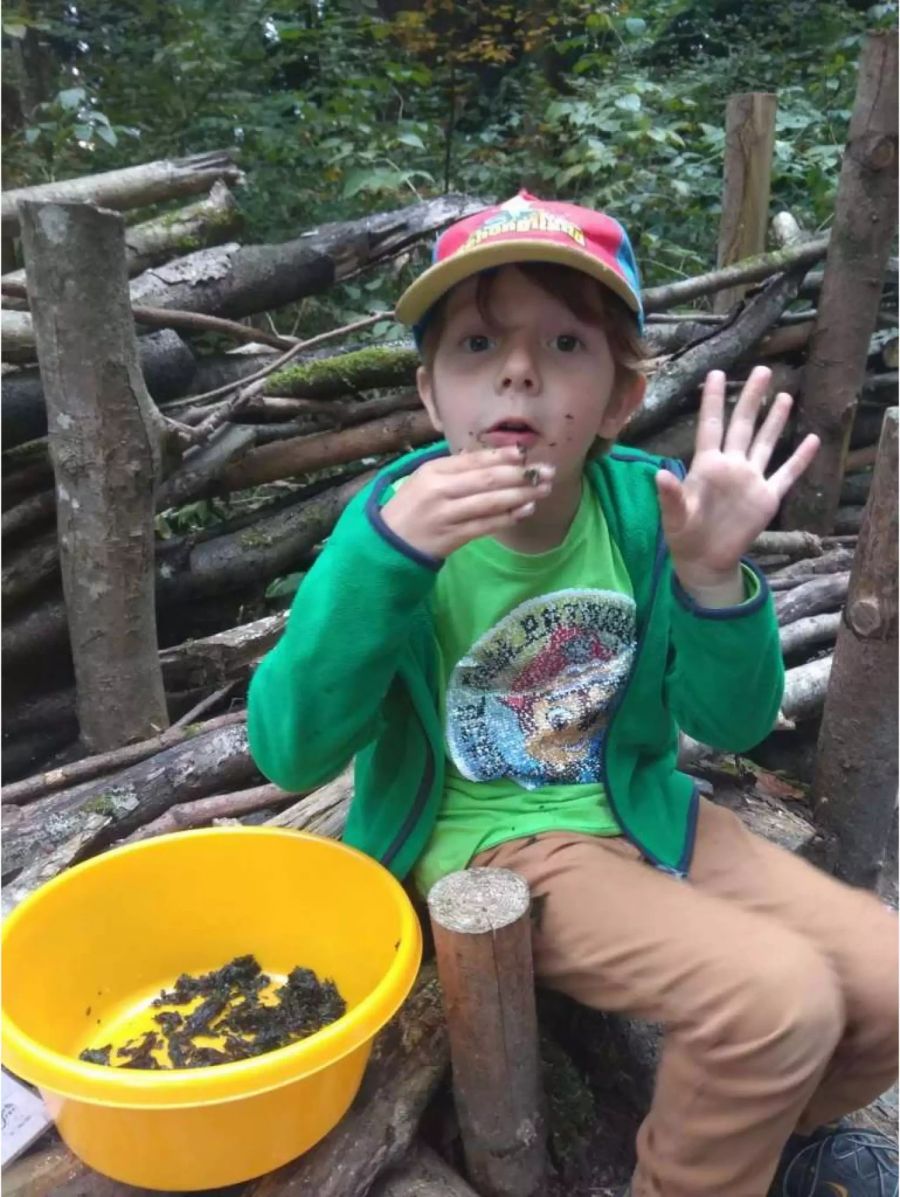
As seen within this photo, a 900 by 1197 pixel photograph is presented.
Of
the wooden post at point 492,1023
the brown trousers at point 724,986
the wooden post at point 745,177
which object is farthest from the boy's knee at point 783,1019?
the wooden post at point 745,177

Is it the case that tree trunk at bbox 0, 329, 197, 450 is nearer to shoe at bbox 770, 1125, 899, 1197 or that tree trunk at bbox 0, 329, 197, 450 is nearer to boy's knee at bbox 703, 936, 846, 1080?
boy's knee at bbox 703, 936, 846, 1080

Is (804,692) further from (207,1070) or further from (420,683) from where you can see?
(207,1070)

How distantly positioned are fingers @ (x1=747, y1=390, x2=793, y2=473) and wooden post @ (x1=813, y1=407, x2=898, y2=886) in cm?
75

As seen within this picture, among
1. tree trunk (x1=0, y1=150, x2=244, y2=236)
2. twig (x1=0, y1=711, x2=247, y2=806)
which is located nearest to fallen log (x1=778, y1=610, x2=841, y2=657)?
twig (x1=0, y1=711, x2=247, y2=806)

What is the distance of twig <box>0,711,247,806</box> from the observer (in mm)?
2582

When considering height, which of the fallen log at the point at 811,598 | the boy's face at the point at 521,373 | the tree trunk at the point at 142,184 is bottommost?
the fallen log at the point at 811,598

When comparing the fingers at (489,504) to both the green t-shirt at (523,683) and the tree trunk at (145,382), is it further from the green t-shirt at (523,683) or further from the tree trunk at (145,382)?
the tree trunk at (145,382)

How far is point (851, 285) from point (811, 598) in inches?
68.9

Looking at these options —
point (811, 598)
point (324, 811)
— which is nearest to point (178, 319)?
point (324, 811)

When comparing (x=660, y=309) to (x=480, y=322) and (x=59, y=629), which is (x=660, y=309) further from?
(x=480, y=322)

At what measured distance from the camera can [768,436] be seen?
151cm

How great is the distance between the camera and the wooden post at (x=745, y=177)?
16.0 ft

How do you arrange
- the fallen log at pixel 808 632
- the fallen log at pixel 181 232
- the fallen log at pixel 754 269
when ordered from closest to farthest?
the fallen log at pixel 808 632, the fallen log at pixel 181 232, the fallen log at pixel 754 269

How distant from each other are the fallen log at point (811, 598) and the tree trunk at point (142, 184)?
2.65 meters
